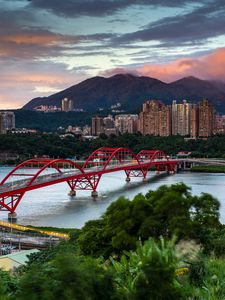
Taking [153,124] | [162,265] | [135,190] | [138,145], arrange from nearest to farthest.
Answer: [162,265]
[135,190]
[138,145]
[153,124]

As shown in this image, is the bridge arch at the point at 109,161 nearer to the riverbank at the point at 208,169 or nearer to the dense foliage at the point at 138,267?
the riverbank at the point at 208,169

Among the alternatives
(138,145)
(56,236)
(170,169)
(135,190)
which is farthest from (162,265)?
(138,145)

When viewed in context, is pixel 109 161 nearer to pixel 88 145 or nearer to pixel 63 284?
pixel 88 145

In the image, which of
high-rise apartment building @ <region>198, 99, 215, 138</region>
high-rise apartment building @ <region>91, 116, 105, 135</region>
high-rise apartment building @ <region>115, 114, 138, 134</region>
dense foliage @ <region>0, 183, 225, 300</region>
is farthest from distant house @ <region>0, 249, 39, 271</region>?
high-rise apartment building @ <region>91, 116, 105, 135</region>

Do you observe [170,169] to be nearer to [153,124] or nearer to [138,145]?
[138,145]

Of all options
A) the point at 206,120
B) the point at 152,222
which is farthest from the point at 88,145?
the point at 152,222

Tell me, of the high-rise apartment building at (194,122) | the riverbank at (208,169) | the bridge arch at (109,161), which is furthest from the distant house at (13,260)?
the high-rise apartment building at (194,122)
